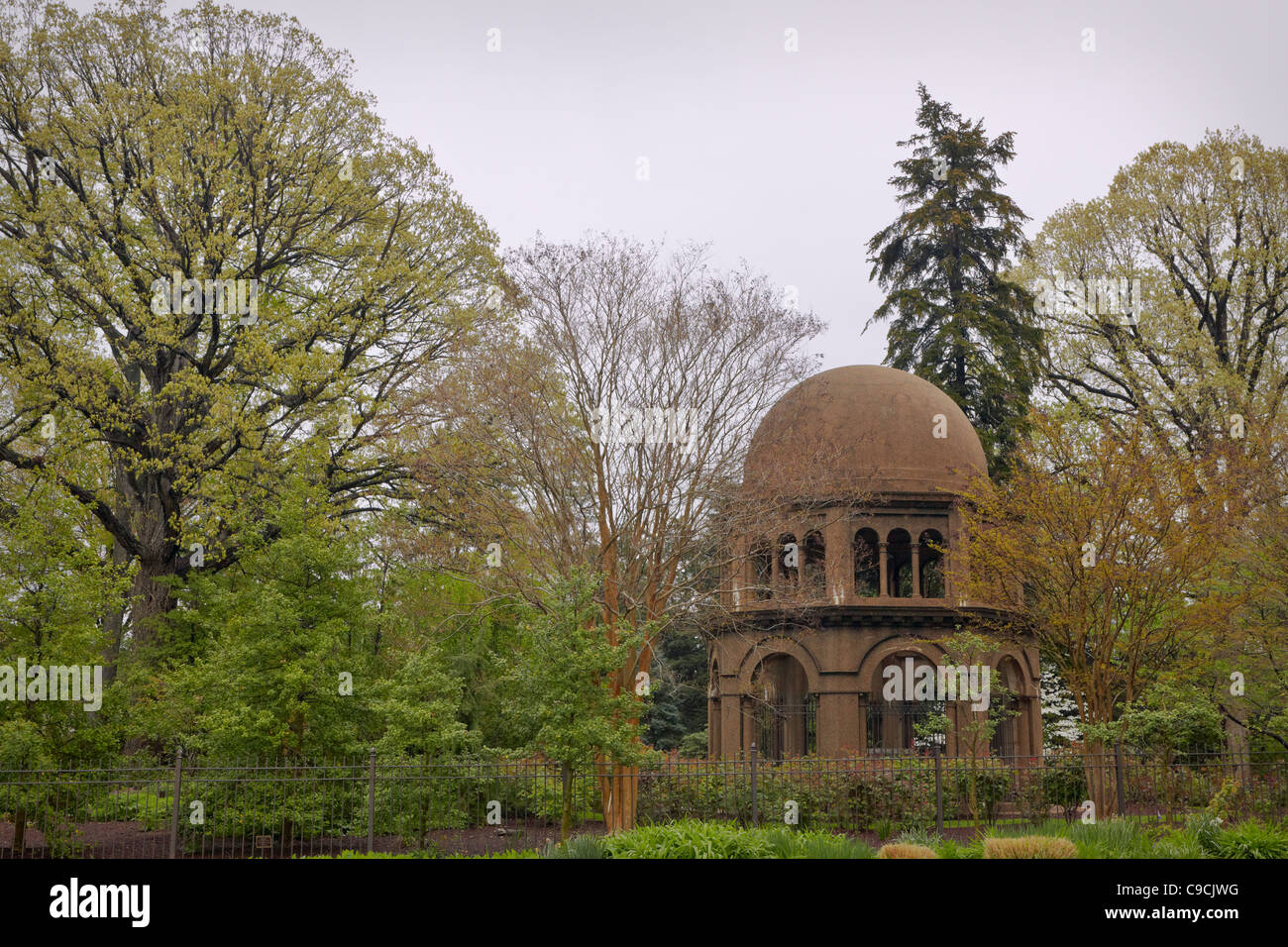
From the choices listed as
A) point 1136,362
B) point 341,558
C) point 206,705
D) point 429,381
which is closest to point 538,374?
point 429,381

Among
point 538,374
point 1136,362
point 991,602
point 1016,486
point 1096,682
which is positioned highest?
point 1136,362

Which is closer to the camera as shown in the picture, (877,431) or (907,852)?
(907,852)

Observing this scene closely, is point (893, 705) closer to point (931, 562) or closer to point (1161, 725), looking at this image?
point (931, 562)

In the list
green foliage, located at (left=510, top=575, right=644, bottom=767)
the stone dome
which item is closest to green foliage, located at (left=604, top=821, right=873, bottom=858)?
green foliage, located at (left=510, top=575, right=644, bottom=767)

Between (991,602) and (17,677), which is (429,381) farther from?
(991,602)

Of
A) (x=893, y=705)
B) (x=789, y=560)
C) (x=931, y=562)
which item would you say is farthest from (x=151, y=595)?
(x=931, y=562)

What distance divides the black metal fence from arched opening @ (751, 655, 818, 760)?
19.1ft

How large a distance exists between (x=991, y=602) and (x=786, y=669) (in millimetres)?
7613

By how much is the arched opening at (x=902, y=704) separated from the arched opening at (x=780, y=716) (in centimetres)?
155

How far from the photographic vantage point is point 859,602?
86.7 ft

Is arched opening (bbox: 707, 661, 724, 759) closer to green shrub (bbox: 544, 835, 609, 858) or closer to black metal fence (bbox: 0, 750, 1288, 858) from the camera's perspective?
black metal fence (bbox: 0, 750, 1288, 858)

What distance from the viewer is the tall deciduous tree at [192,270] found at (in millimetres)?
23453

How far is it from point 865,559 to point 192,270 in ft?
58.1

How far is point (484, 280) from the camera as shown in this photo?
27672 millimetres
